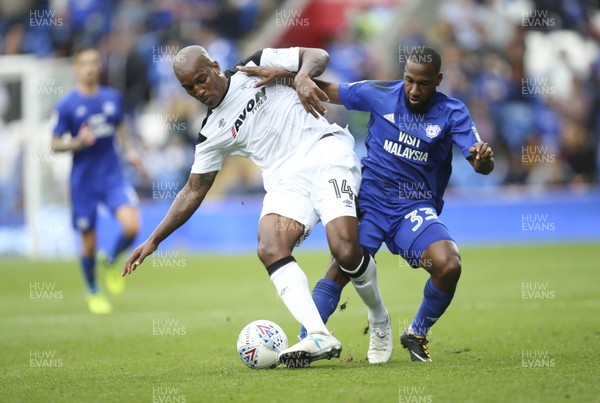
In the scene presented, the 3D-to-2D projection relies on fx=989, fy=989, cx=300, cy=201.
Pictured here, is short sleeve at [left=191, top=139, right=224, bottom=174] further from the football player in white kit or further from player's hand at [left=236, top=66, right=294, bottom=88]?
player's hand at [left=236, top=66, right=294, bottom=88]

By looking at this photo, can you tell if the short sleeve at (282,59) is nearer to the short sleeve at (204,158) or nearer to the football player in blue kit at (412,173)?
the football player in blue kit at (412,173)

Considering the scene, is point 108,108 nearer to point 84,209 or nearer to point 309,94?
point 84,209

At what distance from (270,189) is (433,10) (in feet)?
56.4

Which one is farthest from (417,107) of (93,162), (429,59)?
(93,162)

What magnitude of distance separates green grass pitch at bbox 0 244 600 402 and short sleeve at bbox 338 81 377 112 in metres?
1.99

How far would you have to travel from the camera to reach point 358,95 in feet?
25.4

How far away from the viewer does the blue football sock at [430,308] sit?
23.9 feet

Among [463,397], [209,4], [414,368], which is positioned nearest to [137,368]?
[414,368]

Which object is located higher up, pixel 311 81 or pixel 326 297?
pixel 311 81

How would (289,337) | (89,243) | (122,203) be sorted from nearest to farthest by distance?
(289,337) < (89,243) < (122,203)

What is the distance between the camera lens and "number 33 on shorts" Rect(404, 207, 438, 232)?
738 cm

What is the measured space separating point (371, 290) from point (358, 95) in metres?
1.55

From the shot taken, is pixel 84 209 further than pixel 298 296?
Yes

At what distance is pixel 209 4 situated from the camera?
2444 centimetres
